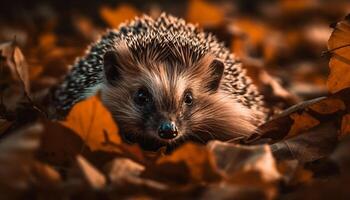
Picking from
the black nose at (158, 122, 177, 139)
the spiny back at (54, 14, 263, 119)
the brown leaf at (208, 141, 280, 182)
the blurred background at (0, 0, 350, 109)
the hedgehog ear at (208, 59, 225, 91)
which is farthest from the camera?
the blurred background at (0, 0, 350, 109)

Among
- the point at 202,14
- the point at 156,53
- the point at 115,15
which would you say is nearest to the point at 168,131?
the point at 156,53

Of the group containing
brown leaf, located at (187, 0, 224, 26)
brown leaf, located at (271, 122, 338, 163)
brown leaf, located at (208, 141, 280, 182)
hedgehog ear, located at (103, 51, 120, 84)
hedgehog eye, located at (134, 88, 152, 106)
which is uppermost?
brown leaf, located at (187, 0, 224, 26)

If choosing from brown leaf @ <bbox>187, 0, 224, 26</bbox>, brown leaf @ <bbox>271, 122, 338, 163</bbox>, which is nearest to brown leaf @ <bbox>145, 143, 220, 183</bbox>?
brown leaf @ <bbox>271, 122, 338, 163</bbox>

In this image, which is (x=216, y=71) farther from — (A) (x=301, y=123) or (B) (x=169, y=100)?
(A) (x=301, y=123)

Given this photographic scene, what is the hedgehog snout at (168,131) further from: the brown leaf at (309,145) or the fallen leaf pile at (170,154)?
the brown leaf at (309,145)

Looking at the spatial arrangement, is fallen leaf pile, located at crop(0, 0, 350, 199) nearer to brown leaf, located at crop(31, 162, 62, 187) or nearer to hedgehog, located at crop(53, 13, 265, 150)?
brown leaf, located at crop(31, 162, 62, 187)

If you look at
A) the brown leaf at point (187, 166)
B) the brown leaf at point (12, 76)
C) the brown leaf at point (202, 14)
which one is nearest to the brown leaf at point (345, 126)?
the brown leaf at point (187, 166)

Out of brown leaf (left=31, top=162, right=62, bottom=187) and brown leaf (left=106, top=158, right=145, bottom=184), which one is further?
brown leaf (left=106, top=158, right=145, bottom=184)

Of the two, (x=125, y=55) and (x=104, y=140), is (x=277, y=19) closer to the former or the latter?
(x=125, y=55)
